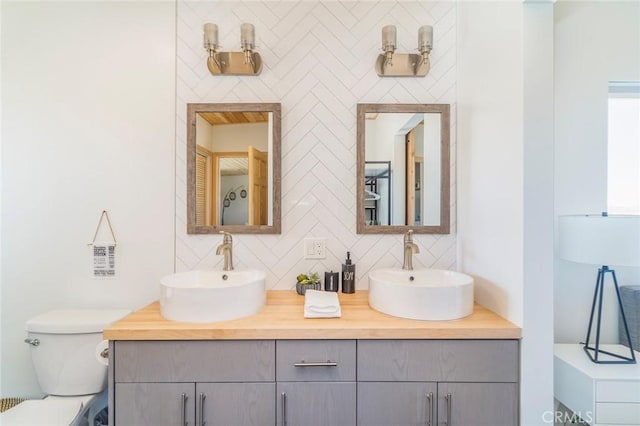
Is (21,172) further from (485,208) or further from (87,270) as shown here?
(485,208)

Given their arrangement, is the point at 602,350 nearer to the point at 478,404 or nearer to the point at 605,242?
the point at 605,242

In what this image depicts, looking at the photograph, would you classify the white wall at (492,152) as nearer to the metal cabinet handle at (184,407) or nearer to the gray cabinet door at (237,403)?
the gray cabinet door at (237,403)

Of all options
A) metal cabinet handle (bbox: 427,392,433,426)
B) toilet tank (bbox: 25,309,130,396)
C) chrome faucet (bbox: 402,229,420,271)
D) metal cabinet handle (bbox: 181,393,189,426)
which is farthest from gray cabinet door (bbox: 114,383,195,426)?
chrome faucet (bbox: 402,229,420,271)

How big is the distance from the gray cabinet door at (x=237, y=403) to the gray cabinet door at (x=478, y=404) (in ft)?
2.15

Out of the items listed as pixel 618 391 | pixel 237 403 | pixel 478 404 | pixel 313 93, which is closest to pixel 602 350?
pixel 618 391

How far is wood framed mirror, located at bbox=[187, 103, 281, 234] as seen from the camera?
159 centimetres

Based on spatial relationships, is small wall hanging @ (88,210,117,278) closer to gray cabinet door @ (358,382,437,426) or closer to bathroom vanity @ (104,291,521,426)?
bathroom vanity @ (104,291,521,426)

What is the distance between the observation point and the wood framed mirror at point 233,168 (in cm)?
159

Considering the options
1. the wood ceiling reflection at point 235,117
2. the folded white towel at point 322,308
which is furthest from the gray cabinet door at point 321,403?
the wood ceiling reflection at point 235,117

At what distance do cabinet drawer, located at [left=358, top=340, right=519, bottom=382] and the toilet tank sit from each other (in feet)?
4.29

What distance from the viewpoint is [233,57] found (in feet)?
5.13

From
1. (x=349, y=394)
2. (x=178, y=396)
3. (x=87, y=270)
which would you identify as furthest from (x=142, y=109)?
(x=349, y=394)

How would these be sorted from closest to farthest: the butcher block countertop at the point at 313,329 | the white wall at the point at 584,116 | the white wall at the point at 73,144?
the butcher block countertop at the point at 313,329 < the white wall at the point at 584,116 < the white wall at the point at 73,144

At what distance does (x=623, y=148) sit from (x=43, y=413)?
306 cm
